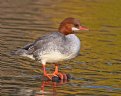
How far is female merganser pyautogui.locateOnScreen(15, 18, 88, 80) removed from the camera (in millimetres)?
12633

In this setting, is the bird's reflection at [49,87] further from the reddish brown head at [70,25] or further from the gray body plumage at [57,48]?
the reddish brown head at [70,25]

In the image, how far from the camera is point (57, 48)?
12641 millimetres

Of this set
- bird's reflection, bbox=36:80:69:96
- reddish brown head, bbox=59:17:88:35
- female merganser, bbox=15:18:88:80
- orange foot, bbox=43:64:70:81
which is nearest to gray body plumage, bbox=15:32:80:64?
female merganser, bbox=15:18:88:80

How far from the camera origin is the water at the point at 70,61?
469 inches

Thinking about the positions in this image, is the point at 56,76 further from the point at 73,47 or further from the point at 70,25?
the point at 70,25

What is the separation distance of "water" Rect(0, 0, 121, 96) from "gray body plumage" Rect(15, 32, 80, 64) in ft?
1.50

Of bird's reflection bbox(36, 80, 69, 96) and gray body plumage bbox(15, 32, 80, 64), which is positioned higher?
gray body plumage bbox(15, 32, 80, 64)

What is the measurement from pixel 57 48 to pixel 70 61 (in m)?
1.96

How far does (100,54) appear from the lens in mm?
15469

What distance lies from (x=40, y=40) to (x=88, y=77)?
121 cm

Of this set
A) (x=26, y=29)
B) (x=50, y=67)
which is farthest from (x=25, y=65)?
(x=26, y=29)

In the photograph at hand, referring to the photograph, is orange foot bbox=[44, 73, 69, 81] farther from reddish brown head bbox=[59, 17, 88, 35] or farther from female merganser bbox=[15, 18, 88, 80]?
reddish brown head bbox=[59, 17, 88, 35]

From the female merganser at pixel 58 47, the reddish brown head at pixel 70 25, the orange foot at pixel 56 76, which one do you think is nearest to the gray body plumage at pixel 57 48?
the female merganser at pixel 58 47

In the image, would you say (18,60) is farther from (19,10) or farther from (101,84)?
(19,10)
